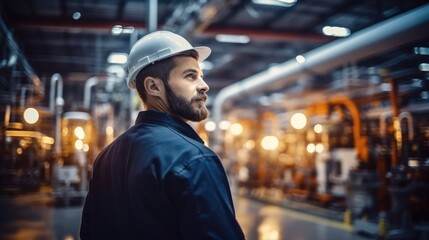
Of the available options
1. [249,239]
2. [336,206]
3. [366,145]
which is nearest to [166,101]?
[249,239]

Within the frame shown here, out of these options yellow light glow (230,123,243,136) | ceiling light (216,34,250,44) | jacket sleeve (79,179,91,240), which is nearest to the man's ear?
jacket sleeve (79,179,91,240)

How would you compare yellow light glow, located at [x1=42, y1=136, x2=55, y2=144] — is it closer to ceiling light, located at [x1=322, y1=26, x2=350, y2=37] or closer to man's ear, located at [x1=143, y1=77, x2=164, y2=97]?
man's ear, located at [x1=143, y1=77, x2=164, y2=97]

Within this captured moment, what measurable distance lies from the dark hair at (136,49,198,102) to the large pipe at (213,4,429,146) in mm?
3922

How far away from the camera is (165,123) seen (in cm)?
146

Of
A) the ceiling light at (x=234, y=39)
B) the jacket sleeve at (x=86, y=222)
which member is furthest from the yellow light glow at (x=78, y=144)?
the jacket sleeve at (x=86, y=222)

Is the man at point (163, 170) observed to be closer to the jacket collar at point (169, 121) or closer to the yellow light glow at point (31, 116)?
the jacket collar at point (169, 121)

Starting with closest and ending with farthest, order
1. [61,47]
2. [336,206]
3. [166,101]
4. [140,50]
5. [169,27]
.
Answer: [166,101]
[140,50]
[169,27]
[336,206]
[61,47]

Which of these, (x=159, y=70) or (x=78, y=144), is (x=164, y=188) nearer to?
(x=159, y=70)

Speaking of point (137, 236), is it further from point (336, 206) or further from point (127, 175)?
point (336, 206)

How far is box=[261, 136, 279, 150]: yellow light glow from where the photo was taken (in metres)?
10.7

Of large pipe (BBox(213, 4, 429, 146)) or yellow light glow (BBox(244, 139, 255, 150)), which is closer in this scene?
large pipe (BBox(213, 4, 429, 146))

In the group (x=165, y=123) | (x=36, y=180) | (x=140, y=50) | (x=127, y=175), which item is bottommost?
(x=36, y=180)

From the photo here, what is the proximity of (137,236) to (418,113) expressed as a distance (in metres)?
4.82

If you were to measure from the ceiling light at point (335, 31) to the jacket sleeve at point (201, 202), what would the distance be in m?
9.03
